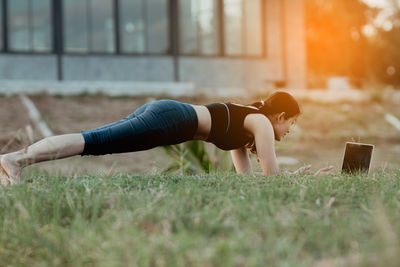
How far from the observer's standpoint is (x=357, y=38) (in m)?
37.0

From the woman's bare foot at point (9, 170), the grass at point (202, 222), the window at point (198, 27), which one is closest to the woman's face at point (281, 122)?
the grass at point (202, 222)

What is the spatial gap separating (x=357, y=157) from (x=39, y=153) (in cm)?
227

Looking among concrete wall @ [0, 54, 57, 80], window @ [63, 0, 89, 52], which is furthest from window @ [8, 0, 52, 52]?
window @ [63, 0, 89, 52]

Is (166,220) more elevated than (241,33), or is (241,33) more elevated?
(241,33)

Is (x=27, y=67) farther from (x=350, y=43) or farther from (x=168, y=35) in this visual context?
(x=350, y=43)

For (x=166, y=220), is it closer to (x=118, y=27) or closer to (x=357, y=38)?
(x=118, y=27)

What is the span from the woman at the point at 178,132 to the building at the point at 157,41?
10635 millimetres

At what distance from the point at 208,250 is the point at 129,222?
555 millimetres

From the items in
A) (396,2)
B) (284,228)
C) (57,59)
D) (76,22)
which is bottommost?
(284,228)

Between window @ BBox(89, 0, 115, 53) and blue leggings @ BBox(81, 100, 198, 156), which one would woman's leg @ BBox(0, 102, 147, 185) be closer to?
blue leggings @ BBox(81, 100, 198, 156)

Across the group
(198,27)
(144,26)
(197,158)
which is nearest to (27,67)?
(144,26)

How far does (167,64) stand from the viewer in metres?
16.1

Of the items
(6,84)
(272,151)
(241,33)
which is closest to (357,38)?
(241,33)

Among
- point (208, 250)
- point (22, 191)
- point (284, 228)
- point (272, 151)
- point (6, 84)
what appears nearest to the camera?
point (208, 250)
